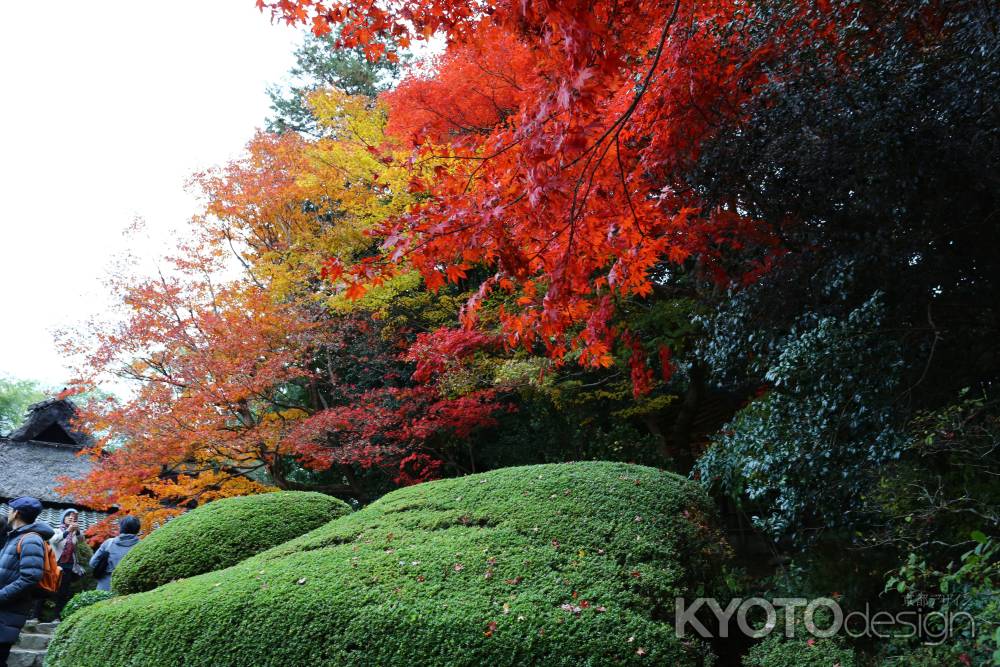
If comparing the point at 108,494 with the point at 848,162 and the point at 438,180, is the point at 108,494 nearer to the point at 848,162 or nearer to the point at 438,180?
the point at 438,180

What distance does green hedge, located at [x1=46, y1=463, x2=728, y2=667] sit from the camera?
12.0 feet

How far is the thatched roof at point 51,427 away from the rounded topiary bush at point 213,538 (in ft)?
32.5

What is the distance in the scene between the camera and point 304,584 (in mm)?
4441

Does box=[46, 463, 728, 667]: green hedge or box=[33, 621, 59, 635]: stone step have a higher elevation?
box=[46, 463, 728, 667]: green hedge

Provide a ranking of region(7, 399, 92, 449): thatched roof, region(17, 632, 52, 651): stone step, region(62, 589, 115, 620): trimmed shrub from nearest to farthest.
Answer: region(62, 589, 115, 620): trimmed shrub → region(17, 632, 52, 651): stone step → region(7, 399, 92, 449): thatched roof

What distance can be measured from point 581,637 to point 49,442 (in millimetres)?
14924

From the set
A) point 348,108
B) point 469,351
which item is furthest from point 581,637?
point 348,108

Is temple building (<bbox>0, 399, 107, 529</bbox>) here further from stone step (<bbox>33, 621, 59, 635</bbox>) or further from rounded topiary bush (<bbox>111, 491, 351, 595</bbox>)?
rounded topiary bush (<bbox>111, 491, 351, 595</bbox>)

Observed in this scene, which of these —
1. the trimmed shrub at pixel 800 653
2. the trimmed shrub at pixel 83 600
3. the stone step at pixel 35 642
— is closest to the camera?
the trimmed shrub at pixel 800 653

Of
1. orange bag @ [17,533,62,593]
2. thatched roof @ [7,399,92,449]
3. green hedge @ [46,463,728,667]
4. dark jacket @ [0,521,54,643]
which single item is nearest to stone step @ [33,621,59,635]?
orange bag @ [17,533,62,593]

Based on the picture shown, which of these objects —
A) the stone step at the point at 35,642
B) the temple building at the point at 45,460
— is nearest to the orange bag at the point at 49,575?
the stone step at the point at 35,642

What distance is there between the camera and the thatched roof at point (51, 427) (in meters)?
14.1

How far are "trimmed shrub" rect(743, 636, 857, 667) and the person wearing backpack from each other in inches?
244

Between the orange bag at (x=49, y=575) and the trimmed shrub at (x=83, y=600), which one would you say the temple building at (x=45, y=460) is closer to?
the trimmed shrub at (x=83, y=600)
